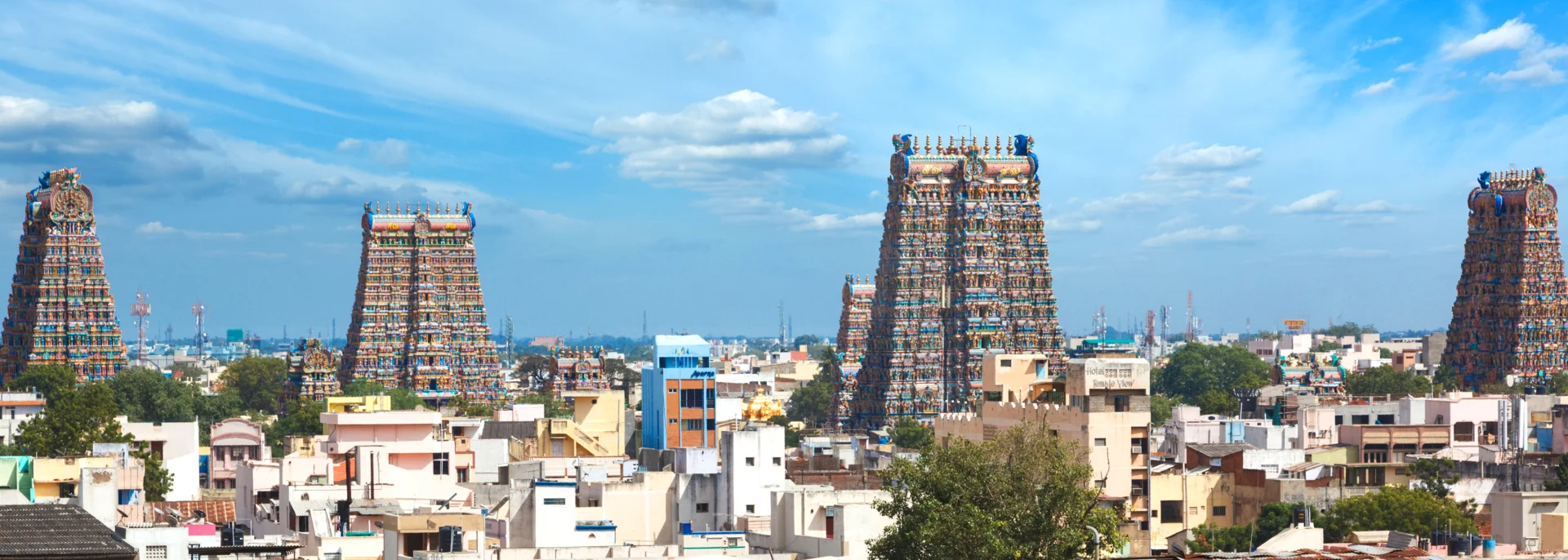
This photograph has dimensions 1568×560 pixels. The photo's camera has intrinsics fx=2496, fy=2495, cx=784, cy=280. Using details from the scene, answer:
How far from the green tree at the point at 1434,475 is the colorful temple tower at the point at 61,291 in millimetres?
100198

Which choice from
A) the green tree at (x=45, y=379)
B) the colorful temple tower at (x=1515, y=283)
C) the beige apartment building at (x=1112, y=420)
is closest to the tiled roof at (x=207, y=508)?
the beige apartment building at (x=1112, y=420)

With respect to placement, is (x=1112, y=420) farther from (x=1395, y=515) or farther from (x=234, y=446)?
(x=234, y=446)

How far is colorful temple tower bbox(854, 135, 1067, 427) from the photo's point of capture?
149875 mm

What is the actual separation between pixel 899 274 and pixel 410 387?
34207mm

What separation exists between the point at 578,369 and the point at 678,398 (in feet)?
249

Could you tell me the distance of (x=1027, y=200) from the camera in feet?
508

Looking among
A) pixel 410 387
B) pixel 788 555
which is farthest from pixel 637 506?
pixel 410 387

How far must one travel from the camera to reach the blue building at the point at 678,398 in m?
85.9

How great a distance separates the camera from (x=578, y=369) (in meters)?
162

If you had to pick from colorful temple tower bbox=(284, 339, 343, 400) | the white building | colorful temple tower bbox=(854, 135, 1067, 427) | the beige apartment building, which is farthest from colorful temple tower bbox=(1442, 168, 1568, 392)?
the beige apartment building

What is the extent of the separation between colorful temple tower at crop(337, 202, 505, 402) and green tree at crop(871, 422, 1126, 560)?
116 m

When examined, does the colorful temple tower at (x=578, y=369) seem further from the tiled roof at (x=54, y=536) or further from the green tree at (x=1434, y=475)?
the tiled roof at (x=54, y=536)

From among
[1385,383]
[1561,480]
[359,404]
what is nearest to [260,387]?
[1385,383]

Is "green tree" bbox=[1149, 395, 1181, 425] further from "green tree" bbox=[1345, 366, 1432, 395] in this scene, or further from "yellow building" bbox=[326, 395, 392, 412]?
"yellow building" bbox=[326, 395, 392, 412]
